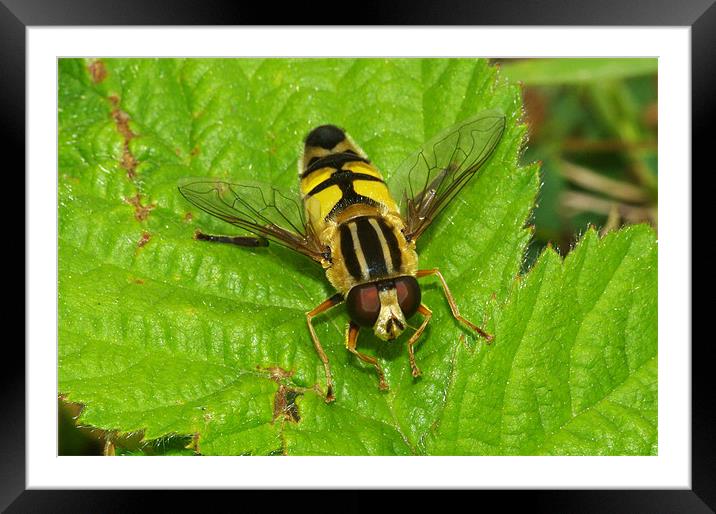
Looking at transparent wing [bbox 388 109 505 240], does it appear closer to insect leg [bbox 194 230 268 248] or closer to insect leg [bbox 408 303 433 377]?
insect leg [bbox 408 303 433 377]

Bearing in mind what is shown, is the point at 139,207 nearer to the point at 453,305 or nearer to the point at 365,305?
the point at 365,305

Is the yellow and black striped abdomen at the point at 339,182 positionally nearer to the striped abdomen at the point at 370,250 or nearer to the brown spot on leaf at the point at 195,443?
the striped abdomen at the point at 370,250

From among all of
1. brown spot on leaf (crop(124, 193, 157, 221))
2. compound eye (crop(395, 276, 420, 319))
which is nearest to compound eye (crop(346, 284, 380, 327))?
compound eye (crop(395, 276, 420, 319))

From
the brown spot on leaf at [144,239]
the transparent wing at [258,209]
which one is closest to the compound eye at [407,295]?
the transparent wing at [258,209]

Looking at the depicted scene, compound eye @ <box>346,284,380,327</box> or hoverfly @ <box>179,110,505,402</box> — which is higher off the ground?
hoverfly @ <box>179,110,505,402</box>

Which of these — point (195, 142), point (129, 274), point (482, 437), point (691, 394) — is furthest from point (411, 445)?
point (195, 142)

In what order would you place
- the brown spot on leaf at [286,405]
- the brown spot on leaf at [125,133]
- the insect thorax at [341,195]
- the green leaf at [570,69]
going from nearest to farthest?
the brown spot on leaf at [286,405] < the insect thorax at [341,195] < the brown spot on leaf at [125,133] < the green leaf at [570,69]
